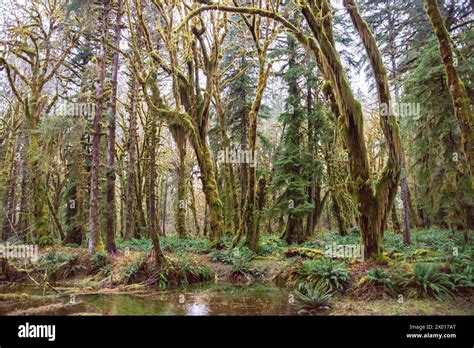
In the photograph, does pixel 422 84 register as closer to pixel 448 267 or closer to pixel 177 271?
pixel 448 267

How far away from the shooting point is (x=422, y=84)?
10.4 m

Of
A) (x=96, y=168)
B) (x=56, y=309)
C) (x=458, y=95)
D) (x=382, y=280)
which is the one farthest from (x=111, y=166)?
(x=458, y=95)

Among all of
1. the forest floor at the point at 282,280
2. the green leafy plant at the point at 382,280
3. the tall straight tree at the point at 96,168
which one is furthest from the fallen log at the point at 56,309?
the green leafy plant at the point at 382,280

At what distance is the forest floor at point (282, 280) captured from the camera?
6840 millimetres

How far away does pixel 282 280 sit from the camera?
31.3 ft

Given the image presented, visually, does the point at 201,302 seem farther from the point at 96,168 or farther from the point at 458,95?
the point at 458,95

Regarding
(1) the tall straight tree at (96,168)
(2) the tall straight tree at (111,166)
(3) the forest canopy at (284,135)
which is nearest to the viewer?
(3) the forest canopy at (284,135)

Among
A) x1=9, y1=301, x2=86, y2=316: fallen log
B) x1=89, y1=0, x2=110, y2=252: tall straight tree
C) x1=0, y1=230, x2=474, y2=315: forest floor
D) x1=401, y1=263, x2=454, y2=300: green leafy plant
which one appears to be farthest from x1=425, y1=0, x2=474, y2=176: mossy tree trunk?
x1=89, y1=0, x2=110, y2=252: tall straight tree

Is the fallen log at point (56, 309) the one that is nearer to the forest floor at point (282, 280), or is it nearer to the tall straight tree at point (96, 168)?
the forest floor at point (282, 280)

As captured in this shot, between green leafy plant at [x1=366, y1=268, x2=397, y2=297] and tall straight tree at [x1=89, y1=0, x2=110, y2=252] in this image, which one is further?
tall straight tree at [x1=89, y1=0, x2=110, y2=252]

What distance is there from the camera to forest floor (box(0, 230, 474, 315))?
22.4 ft

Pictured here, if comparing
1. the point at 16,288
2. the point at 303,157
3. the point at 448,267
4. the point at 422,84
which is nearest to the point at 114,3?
the point at 303,157

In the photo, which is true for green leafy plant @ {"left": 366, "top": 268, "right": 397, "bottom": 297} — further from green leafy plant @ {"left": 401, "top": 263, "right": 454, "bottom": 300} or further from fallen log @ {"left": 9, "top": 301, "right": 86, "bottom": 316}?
fallen log @ {"left": 9, "top": 301, "right": 86, "bottom": 316}
